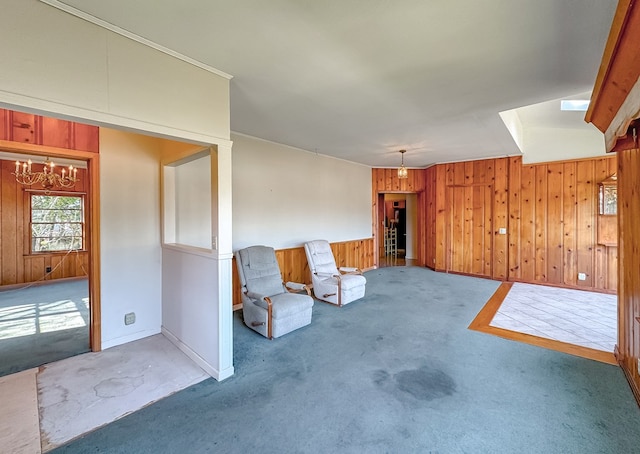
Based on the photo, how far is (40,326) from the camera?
3641 millimetres

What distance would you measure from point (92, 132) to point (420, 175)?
6879 millimetres

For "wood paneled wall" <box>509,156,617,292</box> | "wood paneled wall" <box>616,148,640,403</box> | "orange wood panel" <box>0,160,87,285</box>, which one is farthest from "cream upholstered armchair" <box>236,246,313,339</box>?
"orange wood panel" <box>0,160,87,285</box>

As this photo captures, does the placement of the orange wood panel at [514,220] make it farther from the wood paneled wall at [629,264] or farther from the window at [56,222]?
the window at [56,222]

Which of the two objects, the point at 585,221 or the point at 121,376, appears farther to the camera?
the point at 585,221

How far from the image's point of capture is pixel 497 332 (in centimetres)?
338

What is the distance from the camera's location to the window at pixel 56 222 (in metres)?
6.18

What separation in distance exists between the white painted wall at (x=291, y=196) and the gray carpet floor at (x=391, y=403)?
1.94 metres

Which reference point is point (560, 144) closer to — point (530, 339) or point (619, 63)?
point (530, 339)

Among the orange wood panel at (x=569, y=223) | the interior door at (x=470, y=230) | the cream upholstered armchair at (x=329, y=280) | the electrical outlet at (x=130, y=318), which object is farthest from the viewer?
the interior door at (x=470, y=230)

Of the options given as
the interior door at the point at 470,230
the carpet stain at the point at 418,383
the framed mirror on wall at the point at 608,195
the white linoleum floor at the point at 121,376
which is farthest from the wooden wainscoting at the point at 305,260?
the framed mirror on wall at the point at 608,195

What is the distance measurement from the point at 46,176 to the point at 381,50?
23.8ft

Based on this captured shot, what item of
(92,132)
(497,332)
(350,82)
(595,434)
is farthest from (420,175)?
(92,132)

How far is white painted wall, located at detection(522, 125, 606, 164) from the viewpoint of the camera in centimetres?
507

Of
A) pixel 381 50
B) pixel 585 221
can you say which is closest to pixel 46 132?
pixel 381 50
